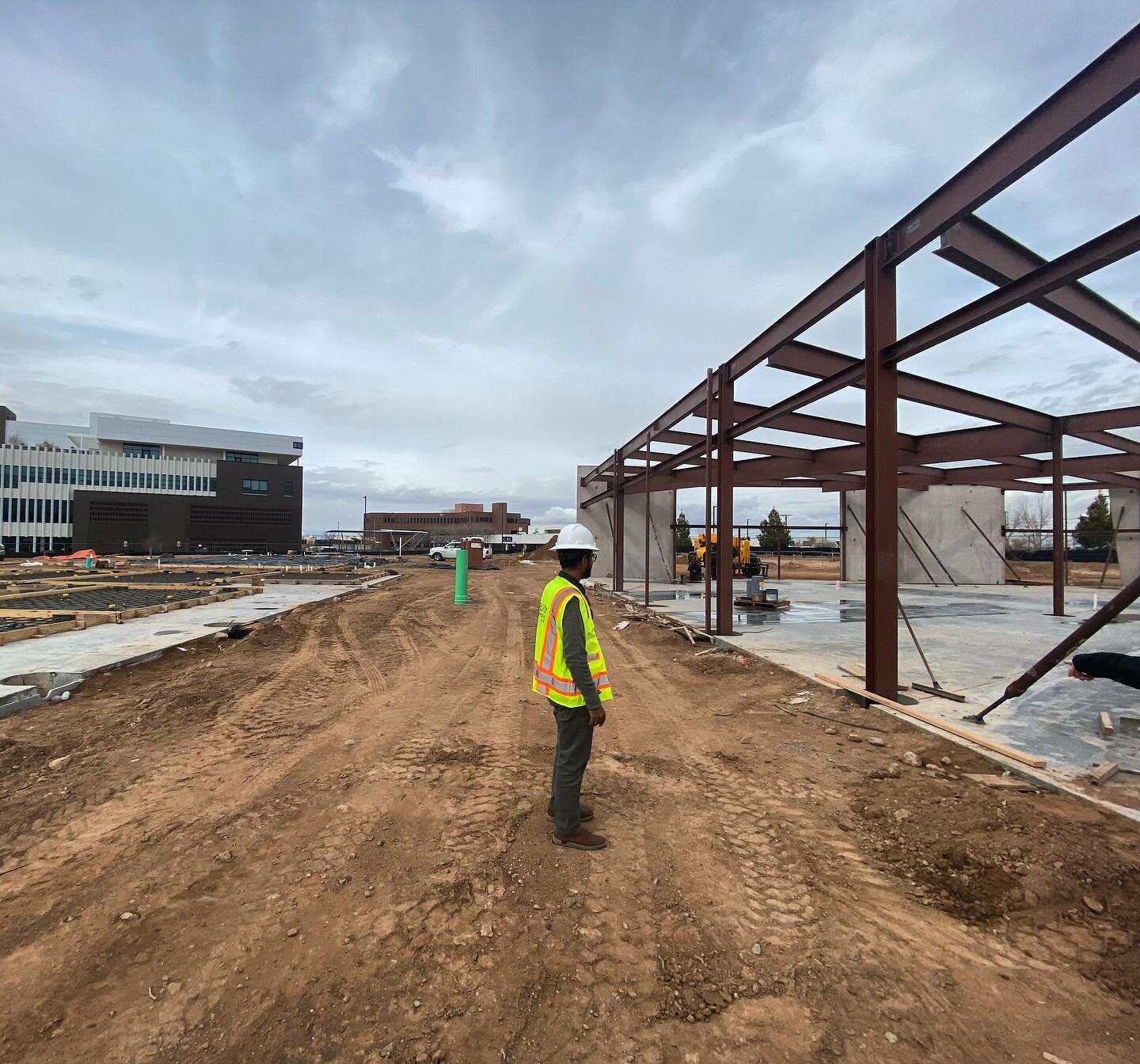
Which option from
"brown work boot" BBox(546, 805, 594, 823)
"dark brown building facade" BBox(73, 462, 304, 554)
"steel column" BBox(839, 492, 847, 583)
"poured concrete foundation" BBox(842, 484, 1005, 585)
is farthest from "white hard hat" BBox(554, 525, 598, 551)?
"dark brown building facade" BBox(73, 462, 304, 554)

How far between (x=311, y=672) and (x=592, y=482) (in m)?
19.2

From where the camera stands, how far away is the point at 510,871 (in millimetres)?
3104

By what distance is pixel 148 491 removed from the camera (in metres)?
57.1

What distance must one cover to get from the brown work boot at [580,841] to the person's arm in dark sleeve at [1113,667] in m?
3.55

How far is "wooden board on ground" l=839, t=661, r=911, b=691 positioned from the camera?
6.69 metres

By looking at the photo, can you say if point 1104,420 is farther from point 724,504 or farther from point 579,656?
point 579,656

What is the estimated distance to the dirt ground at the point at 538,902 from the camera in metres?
2.10

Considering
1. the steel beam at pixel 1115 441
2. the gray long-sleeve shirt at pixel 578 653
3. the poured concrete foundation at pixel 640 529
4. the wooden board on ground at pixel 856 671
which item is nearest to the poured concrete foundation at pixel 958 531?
the poured concrete foundation at pixel 640 529

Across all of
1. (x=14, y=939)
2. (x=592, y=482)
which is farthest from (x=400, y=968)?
(x=592, y=482)

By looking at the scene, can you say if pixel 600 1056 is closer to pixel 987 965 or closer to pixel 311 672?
pixel 987 965

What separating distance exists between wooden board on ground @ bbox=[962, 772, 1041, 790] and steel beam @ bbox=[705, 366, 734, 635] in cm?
621

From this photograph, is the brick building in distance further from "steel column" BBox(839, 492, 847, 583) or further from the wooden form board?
the wooden form board

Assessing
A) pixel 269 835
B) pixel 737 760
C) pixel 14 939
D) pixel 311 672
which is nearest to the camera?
pixel 14 939

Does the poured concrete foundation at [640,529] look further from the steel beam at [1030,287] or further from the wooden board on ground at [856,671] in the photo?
the steel beam at [1030,287]
